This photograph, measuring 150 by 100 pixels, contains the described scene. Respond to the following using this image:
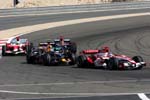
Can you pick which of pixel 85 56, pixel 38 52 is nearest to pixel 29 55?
pixel 38 52

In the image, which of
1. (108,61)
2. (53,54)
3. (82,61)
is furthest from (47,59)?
(108,61)

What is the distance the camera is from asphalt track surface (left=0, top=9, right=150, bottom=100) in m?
14.5

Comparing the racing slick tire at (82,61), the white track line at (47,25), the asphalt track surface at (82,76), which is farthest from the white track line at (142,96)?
the white track line at (47,25)

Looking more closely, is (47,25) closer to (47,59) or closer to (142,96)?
(47,59)

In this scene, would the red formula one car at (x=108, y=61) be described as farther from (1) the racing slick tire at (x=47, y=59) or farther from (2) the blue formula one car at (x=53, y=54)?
(1) the racing slick tire at (x=47, y=59)

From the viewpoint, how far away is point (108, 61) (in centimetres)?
2138

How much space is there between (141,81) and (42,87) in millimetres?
3160

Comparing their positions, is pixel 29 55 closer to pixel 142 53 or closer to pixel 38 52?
pixel 38 52

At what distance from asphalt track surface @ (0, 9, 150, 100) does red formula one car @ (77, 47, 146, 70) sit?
14.6 inches

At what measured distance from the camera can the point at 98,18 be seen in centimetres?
4644

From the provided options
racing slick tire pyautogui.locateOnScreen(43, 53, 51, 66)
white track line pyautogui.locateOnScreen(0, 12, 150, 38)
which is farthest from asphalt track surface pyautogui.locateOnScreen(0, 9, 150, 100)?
white track line pyautogui.locateOnScreen(0, 12, 150, 38)

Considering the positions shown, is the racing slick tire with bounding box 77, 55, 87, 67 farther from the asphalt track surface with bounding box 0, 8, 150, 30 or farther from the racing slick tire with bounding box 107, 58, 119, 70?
the asphalt track surface with bounding box 0, 8, 150, 30

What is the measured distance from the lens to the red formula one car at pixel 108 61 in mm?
20938

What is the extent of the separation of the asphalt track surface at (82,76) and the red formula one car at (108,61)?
37cm
